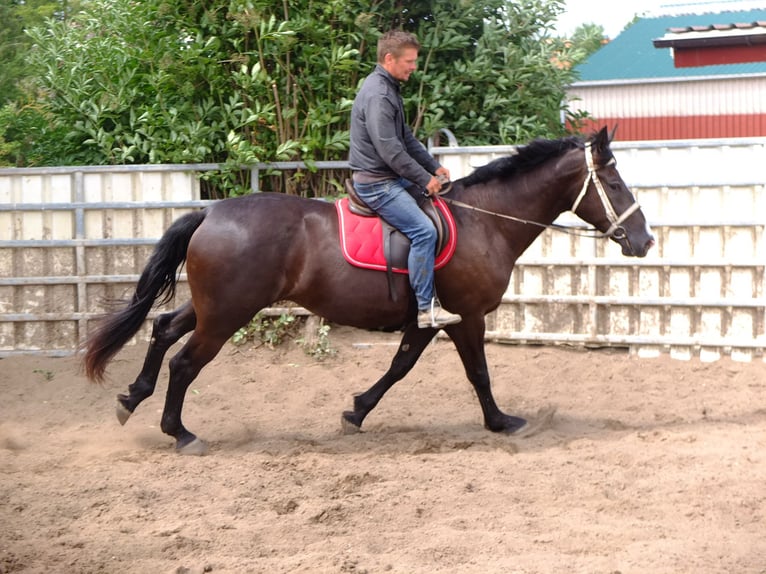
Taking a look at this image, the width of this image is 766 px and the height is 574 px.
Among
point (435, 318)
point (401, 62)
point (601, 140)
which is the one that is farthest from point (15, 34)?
point (601, 140)

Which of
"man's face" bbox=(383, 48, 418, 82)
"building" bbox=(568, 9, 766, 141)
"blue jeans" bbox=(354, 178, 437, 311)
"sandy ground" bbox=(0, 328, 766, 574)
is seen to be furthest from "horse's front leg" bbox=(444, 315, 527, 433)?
"building" bbox=(568, 9, 766, 141)

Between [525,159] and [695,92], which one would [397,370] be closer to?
[525,159]

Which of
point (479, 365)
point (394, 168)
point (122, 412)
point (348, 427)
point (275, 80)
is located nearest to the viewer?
point (394, 168)

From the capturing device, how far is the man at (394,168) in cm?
655

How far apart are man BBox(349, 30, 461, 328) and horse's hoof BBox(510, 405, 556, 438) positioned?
3.39 ft

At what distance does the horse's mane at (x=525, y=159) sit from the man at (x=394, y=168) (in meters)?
0.56

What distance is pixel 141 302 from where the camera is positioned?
23.0 feet

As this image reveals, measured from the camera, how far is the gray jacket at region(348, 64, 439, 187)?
652 cm

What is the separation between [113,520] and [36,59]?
6817 mm

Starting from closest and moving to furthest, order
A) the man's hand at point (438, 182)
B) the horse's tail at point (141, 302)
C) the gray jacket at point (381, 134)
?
the gray jacket at point (381, 134), the man's hand at point (438, 182), the horse's tail at point (141, 302)

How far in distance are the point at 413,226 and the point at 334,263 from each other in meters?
0.62

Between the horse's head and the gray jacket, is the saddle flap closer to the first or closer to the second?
the gray jacket

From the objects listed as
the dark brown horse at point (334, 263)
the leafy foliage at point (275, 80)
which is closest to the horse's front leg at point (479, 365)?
the dark brown horse at point (334, 263)

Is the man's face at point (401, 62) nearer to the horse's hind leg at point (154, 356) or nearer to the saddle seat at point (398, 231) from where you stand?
the saddle seat at point (398, 231)
